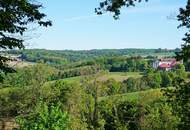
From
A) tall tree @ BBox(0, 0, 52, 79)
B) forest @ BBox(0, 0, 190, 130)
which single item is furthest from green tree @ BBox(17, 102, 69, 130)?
tall tree @ BBox(0, 0, 52, 79)

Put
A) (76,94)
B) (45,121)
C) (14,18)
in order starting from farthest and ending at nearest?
(76,94) → (45,121) → (14,18)

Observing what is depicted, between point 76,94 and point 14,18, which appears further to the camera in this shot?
point 76,94

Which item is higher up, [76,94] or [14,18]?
[14,18]

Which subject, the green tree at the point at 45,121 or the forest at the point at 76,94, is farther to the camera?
the green tree at the point at 45,121

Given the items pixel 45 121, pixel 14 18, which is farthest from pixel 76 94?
pixel 14 18

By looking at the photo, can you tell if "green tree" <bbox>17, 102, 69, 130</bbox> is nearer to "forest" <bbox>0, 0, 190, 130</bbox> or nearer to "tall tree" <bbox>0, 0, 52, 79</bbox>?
"forest" <bbox>0, 0, 190, 130</bbox>

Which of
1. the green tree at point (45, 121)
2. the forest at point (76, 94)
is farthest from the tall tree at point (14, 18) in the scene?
the green tree at point (45, 121)

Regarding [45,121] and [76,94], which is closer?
[45,121]

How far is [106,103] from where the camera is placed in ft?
319

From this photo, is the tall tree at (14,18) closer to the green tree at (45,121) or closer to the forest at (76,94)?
the forest at (76,94)

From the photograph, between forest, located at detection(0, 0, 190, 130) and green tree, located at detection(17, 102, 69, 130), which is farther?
green tree, located at detection(17, 102, 69, 130)

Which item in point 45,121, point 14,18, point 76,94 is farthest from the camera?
point 76,94

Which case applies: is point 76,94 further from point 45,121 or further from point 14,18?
point 14,18

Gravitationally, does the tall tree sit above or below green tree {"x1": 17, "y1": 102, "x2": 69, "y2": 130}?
above
